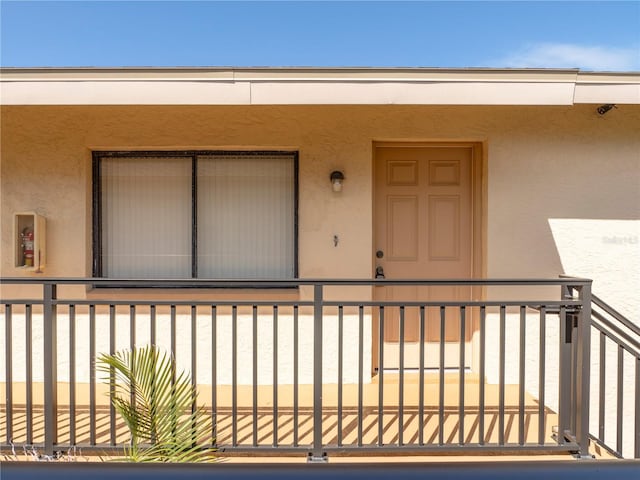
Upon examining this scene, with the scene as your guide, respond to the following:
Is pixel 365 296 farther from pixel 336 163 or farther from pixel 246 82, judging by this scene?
pixel 246 82

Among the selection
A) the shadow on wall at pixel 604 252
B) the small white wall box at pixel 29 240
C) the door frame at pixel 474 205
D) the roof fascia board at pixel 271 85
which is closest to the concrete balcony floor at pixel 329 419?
the door frame at pixel 474 205

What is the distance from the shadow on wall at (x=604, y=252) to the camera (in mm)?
4180

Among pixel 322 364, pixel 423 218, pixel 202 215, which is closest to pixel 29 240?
pixel 202 215

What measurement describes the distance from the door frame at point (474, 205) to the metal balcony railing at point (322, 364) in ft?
0.17

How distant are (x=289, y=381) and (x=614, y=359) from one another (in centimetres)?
298

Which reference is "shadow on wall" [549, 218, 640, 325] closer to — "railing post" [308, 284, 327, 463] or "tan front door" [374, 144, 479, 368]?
"tan front door" [374, 144, 479, 368]

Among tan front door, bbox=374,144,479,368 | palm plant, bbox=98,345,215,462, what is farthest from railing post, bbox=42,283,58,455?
tan front door, bbox=374,144,479,368

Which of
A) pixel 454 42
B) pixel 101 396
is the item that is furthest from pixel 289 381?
pixel 454 42

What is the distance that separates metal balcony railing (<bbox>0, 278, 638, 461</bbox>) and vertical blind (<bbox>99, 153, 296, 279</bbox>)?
272 millimetres

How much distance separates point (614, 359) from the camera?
413 centimetres

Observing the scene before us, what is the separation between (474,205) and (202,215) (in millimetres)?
2605

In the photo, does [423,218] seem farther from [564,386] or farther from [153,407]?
[153,407]

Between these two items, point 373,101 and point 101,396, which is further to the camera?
point 101,396

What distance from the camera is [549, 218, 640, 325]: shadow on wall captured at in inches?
165
